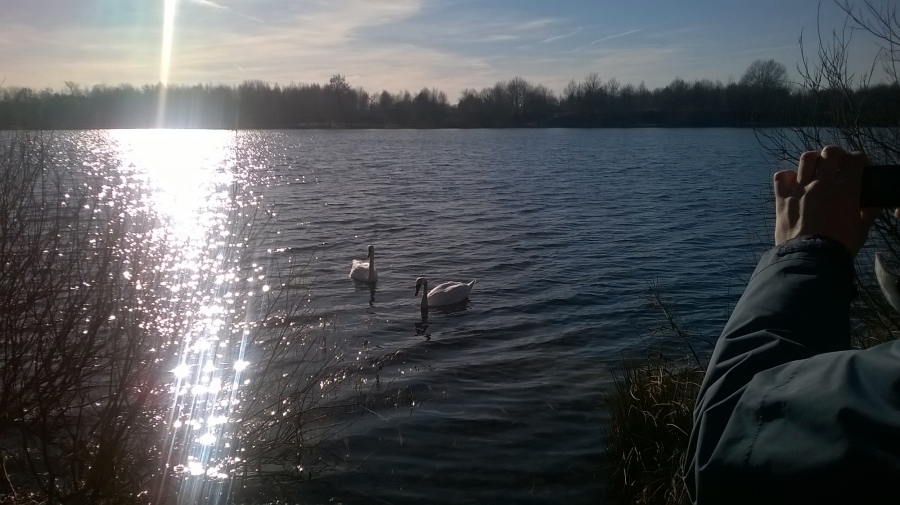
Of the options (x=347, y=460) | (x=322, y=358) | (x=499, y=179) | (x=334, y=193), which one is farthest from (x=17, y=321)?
(x=499, y=179)

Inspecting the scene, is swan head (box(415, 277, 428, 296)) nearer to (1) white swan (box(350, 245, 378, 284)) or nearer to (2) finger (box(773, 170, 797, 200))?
(1) white swan (box(350, 245, 378, 284))

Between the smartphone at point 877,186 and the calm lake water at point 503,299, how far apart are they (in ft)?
19.1

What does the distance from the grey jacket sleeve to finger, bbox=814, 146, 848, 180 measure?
5.9 inches

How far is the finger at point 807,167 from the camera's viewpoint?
1.43m

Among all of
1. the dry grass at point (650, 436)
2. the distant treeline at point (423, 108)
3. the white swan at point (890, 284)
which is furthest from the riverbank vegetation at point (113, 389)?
the distant treeline at point (423, 108)

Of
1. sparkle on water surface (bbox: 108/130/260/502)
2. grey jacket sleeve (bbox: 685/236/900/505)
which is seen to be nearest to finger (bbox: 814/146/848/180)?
grey jacket sleeve (bbox: 685/236/900/505)

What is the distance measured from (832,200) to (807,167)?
0.09 m

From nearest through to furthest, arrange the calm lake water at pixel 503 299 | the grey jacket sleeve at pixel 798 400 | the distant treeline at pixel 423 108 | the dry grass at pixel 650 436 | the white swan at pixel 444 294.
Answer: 1. the grey jacket sleeve at pixel 798 400
2. the dry grass at pixel 650 436
3. the calm lake water at pixel 503 299
4. the white swan at pixel 444 294
5. the distant treeline at pixel 423 108

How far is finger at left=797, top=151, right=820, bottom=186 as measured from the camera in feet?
4.71

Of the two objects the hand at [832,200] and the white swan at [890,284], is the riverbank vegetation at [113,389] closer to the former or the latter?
the hand at [832,200]

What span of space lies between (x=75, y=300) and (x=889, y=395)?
530 cm

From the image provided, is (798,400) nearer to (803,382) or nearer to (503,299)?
(803,382)

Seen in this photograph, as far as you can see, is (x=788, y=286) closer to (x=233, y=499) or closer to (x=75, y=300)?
(x=75, y=300)

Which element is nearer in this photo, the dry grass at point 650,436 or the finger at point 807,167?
the finger at point 807,167
